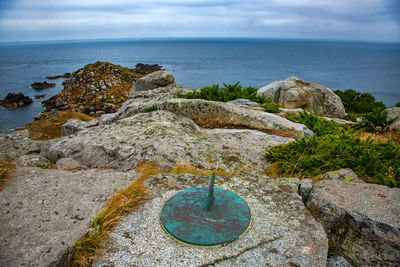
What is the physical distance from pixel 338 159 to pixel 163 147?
3881 mm

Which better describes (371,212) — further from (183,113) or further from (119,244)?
(183,113)

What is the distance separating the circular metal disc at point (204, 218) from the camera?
3021mm

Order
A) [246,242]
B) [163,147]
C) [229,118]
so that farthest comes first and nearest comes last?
[229,118], [163,147], [246,242]

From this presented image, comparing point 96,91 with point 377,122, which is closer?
point 377,122

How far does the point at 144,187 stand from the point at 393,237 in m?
3.55

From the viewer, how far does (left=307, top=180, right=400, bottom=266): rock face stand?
2982 mm

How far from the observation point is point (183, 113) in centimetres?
841

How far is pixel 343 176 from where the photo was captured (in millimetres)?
4484

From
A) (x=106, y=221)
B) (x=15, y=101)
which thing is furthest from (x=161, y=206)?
(x=15, y=101)

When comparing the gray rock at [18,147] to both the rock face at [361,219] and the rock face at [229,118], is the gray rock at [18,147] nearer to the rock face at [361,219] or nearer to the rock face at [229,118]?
the rock face at [229,118]

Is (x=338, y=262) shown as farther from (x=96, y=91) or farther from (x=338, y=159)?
(x=96, y=91)

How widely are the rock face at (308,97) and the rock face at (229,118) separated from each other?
10.6 metres

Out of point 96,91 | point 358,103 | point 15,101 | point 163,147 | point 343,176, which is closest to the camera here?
point 343,176

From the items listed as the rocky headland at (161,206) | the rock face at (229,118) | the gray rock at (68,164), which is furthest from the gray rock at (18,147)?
the rock face at (229,118)
